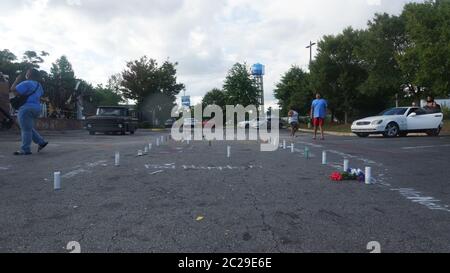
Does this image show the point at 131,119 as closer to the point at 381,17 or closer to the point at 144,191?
the point at 144,191

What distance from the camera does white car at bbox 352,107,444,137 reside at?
67.0 feet

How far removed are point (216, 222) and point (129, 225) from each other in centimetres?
86

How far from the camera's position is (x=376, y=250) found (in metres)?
3.66

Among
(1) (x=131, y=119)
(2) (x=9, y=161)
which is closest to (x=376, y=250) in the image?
(2) (x=9, y=161)

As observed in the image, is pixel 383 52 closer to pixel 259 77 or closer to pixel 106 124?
pixel 259 77

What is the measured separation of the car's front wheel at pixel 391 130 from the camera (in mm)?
20438

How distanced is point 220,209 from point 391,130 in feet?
56.2

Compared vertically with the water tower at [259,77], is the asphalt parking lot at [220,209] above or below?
below

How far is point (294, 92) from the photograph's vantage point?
53750 millimetres

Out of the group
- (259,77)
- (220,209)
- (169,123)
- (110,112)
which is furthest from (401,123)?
(259,77)

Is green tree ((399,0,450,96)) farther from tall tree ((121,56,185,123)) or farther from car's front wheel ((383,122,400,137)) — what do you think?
tall tree ((121,56,185,123))

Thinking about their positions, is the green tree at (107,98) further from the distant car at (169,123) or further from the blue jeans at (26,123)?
the blue jeans at (26,123)

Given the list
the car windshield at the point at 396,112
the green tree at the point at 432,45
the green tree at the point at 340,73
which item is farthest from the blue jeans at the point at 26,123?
the green tree at the point at 340,73

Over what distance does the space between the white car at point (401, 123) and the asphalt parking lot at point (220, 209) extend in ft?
38.3
